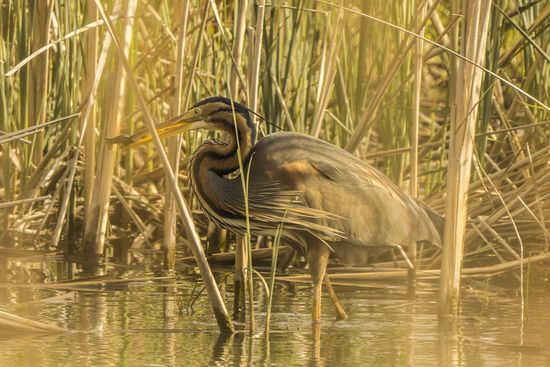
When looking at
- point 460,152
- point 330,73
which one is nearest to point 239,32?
point 330,73

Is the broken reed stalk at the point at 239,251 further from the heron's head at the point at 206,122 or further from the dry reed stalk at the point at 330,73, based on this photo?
the dry reed stalk at the point at 330,73

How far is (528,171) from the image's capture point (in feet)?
20.1

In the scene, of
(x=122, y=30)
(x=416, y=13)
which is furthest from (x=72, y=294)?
(x=416, y=13)

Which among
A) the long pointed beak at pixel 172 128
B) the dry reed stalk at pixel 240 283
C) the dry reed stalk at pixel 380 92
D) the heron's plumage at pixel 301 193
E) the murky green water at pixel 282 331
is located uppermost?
the dry reed stalk at pixel 380 92

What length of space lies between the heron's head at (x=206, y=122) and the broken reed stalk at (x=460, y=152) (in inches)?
36.9

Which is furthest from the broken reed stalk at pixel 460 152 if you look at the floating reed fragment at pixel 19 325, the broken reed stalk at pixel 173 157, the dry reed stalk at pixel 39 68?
the dry reed stalk at pixel 39 68

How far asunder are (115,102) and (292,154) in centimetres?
131

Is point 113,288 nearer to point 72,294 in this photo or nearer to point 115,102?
point 72,294

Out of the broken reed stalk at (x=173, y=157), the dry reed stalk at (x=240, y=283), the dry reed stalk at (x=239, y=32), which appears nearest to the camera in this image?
the dry reed stalk at (x=239, y=32)

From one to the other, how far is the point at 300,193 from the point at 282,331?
72cm

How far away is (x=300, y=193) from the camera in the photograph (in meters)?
5.01

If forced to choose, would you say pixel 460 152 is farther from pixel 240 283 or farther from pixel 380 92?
pixel 240 283

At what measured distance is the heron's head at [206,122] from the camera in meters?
5.04

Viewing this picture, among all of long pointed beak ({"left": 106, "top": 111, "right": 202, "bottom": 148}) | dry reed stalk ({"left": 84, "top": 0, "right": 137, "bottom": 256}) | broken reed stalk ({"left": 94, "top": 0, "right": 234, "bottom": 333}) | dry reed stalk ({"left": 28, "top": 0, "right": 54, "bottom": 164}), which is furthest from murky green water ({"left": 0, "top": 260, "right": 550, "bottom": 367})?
dry reed stalk ({"left": 28, "top": 0, "right": 54, "bottom": 164})
